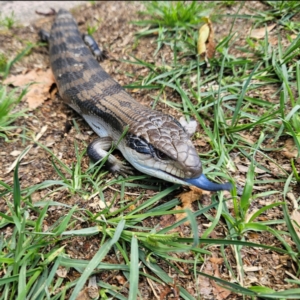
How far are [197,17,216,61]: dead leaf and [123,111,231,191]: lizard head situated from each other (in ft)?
4.53

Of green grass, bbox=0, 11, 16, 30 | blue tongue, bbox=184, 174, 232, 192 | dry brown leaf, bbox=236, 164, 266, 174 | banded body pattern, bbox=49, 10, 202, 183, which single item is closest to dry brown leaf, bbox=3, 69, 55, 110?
banded body pattern, bbox=49, 10, 202, 183

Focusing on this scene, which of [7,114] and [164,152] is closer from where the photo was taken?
[164,152]

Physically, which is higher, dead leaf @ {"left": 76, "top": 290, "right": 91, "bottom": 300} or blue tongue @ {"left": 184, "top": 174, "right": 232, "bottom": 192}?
blue tongue @ {"left": 184, "top": 174, "right": 232, "bottom": 192}

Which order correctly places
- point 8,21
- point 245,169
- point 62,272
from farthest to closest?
point 8,21 < point 245,169 < point 62,272

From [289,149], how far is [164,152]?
1.28m

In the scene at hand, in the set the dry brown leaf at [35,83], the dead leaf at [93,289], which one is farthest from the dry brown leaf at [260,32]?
the dead leaf at [93,289]

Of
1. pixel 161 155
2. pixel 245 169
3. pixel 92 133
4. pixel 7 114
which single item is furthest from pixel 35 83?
pixel 245 169

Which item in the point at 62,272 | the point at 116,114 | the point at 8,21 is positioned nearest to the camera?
the point at 62,272

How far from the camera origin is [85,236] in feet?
8.75

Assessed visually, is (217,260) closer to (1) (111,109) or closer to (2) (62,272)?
(2) (62,272)

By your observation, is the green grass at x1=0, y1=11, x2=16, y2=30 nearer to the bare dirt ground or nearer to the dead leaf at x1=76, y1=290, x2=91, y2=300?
the bare dirt ground

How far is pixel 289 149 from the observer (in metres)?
3.19

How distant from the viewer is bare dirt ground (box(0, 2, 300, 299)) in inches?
97.4

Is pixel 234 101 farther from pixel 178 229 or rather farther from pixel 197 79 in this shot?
pixel 178 229
